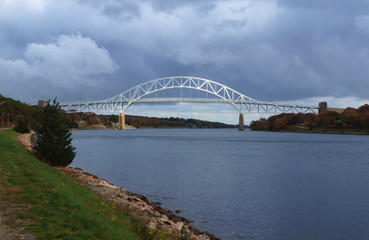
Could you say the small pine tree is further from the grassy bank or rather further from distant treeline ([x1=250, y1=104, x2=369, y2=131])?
distant treeline ([x1=250, y1=104, x2=369, y2=131])

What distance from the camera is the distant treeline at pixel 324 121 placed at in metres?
119

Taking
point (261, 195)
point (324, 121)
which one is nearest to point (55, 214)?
point (261, 195)

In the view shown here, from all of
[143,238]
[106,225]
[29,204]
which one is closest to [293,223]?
[143,238]

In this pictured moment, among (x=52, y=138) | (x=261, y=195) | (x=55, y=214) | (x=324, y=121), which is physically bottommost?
(x=261, y=195)

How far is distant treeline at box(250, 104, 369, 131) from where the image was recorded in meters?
119

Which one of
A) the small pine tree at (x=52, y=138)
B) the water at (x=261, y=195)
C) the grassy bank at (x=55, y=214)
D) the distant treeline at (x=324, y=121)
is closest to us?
the grassy bank at (x=55, y=214)

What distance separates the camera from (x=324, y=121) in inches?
5123

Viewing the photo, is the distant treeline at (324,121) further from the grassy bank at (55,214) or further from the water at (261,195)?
the grassy bank at (55,214)

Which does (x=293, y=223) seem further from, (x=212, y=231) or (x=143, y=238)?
(x=143, y=238)

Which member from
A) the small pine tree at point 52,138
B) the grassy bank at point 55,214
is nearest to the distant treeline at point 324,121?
the small pine tree at point 52,138

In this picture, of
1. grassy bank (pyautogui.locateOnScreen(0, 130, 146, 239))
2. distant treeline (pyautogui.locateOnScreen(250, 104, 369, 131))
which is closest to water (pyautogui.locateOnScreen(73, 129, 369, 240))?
grassy bank (pyautogui.locateOnScreen(0, 130, 146, 239))

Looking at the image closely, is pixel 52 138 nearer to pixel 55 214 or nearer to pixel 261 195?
pixel 261 195

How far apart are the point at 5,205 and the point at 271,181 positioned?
1728cm

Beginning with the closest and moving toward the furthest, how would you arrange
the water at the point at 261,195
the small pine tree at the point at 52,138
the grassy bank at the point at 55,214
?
the grassy bank at the point at 55,214 < the water at the point at 261,195 < the small pine tree at the point at 52,138
